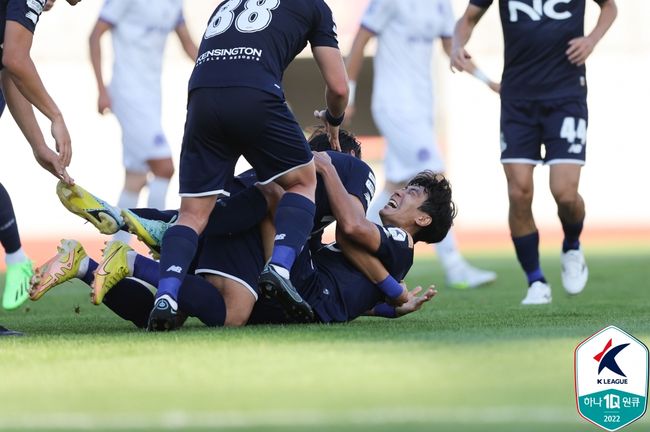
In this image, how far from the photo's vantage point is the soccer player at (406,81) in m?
10.0

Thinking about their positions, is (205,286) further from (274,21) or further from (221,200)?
(274,21)

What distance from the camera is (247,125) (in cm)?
550

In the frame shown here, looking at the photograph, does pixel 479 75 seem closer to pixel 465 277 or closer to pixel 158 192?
pixel 465 277

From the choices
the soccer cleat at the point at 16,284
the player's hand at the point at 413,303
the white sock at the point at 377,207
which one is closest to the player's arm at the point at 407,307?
the player's hand at the point at 413,303

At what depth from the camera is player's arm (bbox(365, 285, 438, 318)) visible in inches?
228

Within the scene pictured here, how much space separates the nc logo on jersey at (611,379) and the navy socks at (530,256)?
294 cm

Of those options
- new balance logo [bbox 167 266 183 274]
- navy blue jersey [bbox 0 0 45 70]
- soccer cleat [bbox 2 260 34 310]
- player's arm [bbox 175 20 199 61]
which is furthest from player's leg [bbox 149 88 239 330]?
player's arm [bbox 175 20 199 61]

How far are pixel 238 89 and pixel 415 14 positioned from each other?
4775 mm

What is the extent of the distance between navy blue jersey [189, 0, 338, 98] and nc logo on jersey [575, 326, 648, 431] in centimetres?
187

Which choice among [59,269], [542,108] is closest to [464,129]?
[542,108]

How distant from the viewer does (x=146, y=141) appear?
10.1 m

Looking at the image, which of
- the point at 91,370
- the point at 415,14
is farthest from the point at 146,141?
the point at 91,370

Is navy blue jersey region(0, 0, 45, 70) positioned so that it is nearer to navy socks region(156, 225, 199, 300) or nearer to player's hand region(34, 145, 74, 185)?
player's hand region(34, 145, 74, 185)

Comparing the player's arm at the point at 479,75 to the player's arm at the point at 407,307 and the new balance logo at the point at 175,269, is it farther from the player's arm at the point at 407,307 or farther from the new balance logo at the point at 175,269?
the new balance logo at the point at 175,269
